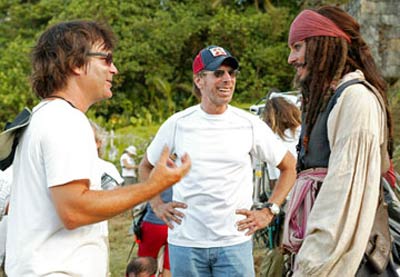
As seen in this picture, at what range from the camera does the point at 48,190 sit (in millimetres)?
2590

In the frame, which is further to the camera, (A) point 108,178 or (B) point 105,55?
(A) point 108,178

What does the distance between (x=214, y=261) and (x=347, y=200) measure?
1684 mm

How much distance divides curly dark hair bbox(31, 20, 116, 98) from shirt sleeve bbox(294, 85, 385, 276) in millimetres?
985

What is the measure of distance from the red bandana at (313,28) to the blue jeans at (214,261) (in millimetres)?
1590

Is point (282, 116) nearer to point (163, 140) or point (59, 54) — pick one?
point (163, 140)

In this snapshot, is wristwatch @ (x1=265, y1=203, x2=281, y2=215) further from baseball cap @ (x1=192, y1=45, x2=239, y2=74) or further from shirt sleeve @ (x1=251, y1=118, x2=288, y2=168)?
baseball cap @ (x1=192, y1=45, x2=239, y2=74)

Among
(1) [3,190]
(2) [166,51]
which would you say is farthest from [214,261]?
(2) [166,51]

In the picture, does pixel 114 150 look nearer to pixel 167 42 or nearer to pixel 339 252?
pixel 167 42

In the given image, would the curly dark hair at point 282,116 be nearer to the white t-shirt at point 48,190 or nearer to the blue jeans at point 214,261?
the blue jeans at point 214,261

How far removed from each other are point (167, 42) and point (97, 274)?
1840 cm

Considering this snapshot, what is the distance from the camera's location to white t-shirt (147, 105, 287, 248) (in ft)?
13.7

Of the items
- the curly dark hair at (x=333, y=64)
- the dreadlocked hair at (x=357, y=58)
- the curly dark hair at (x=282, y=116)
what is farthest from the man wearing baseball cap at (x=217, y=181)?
the curly dark hair at (x=282, y=116)

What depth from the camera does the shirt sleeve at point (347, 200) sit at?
2.59 metres

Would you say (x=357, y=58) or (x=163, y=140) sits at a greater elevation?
(x=357, y=58)
